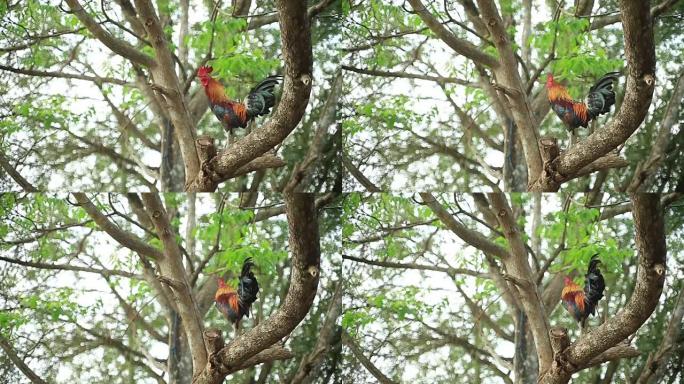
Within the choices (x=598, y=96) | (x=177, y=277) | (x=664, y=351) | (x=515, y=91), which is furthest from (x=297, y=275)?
(x=664, y=351)

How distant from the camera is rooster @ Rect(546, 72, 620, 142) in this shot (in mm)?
4418

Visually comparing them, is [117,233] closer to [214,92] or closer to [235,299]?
[235,299]

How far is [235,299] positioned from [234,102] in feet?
3.02

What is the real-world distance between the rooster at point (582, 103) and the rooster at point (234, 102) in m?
1.31

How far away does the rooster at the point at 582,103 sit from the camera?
442 centimetres

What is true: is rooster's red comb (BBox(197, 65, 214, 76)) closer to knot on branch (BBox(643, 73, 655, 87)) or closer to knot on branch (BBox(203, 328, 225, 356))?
knot on branch (BBox(203, 328, 225, 356))

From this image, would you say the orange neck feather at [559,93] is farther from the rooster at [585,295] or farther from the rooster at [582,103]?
the rooster at [585,295]

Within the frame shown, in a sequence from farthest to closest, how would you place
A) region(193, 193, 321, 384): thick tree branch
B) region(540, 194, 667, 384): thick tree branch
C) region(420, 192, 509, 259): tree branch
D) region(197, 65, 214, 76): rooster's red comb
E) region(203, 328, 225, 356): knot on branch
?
1. region(420, 192, 509, 259): tree branch
2. region(197, 65, 214, 76): rooster's red comb
3. region(203, 328, 225, 356): knot on branch
4. region(193, 193, 321, 384): thick tree branch
5. region(540, 194, 667, 384): thick tree branch

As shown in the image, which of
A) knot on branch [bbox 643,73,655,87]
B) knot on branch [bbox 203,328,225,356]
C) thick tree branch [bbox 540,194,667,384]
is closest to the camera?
knot on branch [bbox 643,73,655,87]

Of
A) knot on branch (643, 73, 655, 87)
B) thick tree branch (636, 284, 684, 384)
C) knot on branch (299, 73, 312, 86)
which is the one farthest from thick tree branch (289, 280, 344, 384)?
knot on branch (643, 73, 655, 87)

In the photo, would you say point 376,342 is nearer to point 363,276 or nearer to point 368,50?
point 363,276

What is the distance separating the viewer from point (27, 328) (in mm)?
4684

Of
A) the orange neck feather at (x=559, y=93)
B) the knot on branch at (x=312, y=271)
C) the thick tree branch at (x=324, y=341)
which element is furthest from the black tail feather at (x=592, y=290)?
the knot on branch at (x=312, y=271)

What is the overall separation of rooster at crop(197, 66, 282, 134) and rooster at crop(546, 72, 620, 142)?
1313 mm
